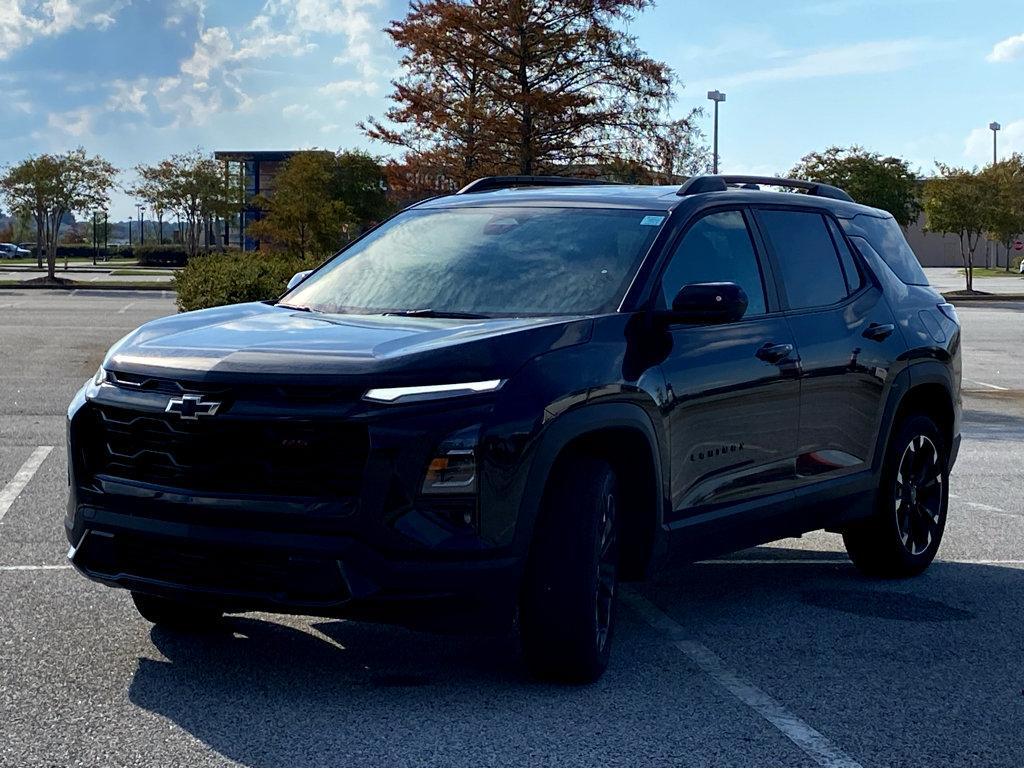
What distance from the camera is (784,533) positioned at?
6543mm

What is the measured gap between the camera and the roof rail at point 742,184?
645 centimetres

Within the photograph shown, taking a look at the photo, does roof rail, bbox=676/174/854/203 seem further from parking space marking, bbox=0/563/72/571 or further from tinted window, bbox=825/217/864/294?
parking space marking, bbox=0/563/72/571

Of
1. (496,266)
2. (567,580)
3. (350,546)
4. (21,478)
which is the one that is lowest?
(21,478)

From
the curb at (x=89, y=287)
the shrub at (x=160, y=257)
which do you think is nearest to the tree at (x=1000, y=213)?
the curb at (x=89, y=287)

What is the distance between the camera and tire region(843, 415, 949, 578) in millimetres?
7297

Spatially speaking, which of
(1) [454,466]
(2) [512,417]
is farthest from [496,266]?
(1) [454,466]

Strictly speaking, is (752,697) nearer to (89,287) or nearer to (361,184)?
(89,287)

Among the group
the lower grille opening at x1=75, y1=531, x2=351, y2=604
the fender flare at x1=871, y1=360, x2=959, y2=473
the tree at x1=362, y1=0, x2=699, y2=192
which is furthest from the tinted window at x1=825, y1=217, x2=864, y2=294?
the tree at x1=362, y1=0, x2=699, y2=192

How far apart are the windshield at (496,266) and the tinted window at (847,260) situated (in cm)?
142

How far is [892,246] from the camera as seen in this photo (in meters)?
7.71

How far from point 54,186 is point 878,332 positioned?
49239 mm

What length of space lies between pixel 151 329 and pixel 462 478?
1.54m

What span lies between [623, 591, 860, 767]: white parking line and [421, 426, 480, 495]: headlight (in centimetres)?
127

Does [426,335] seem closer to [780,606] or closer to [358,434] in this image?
[358,434]
